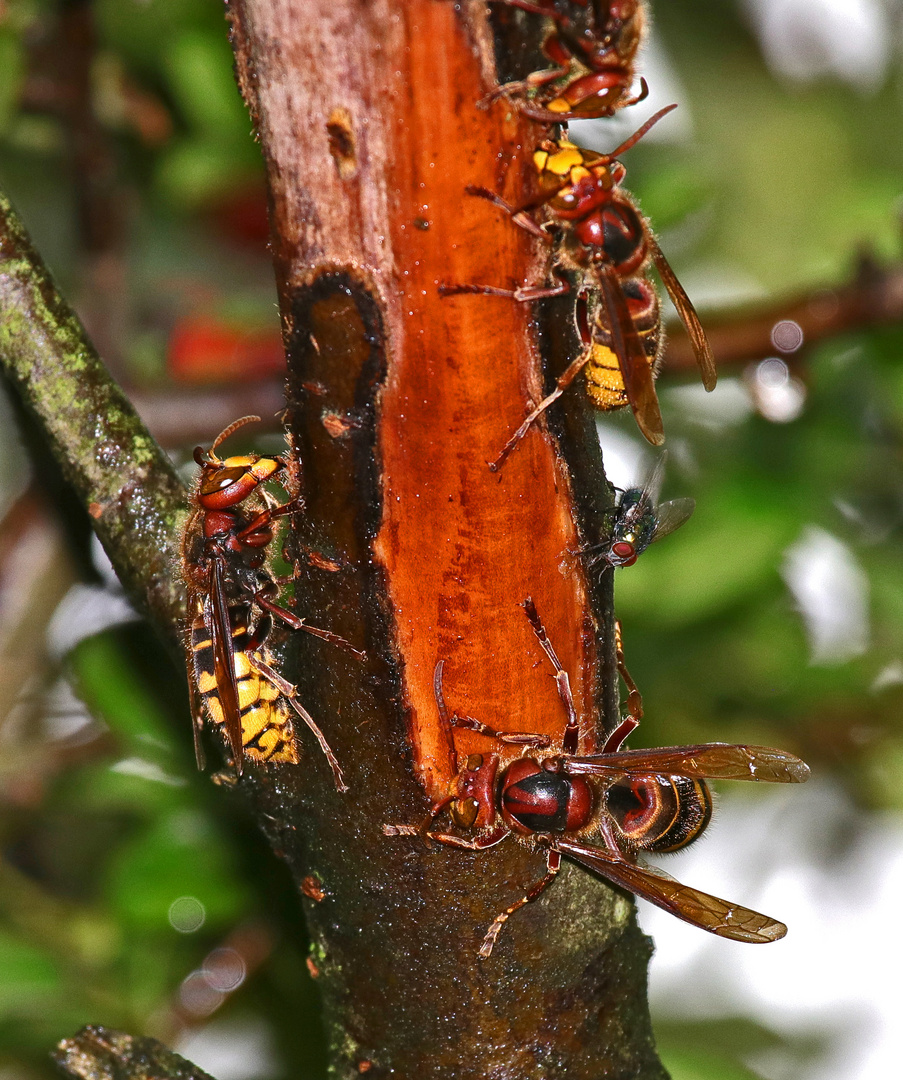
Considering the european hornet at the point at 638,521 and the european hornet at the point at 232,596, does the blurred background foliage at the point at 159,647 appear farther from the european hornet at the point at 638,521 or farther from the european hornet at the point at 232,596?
the european hornet at the point at 232,596

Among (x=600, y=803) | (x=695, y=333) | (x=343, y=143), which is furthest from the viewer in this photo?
(x=695, y=333)

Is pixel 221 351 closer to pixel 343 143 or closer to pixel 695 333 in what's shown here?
pixel 695 333

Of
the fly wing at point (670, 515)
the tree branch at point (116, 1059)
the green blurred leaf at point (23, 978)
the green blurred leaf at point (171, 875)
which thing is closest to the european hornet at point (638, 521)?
the fly wing at point (670, 515)

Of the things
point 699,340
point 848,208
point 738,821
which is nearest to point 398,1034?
point 699,340

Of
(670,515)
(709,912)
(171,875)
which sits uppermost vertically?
(670,515)

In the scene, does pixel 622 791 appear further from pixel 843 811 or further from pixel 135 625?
pixel 843 811

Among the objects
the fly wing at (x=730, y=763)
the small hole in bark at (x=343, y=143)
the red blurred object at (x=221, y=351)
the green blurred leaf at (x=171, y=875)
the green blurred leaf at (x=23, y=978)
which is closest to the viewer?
the small hole in bark at (x=343, y=143)

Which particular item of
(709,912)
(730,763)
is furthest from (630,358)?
(709,912)
